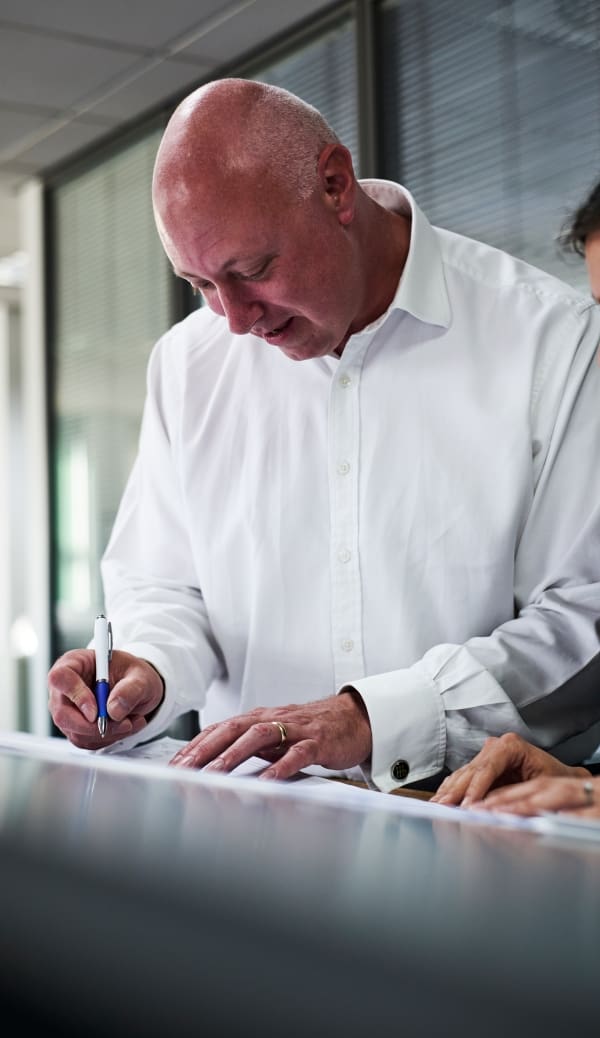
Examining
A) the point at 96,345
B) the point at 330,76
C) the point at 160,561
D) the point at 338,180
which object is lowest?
the point at 160,561

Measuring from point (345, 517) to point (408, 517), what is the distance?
9 cm

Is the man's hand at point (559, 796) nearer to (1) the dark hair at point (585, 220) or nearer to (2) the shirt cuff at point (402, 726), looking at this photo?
(2) the shirt cuff at point (402, 726)

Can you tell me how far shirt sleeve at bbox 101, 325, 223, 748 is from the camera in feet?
5.51

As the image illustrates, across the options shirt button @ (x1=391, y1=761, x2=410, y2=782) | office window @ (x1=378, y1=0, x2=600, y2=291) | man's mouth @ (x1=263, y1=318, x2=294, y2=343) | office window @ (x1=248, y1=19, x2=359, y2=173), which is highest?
office window @ (x1=248, y1=19, x2=359, y2=173)

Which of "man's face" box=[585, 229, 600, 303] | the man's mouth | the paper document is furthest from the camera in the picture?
the man's mouth

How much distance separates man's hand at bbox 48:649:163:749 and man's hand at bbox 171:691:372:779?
7.2 inches

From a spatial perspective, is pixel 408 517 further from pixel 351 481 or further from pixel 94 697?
pixel 94 697

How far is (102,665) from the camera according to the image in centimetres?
140

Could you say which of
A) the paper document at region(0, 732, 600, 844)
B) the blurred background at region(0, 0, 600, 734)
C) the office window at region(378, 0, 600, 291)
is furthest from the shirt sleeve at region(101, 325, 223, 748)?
the office window at region(378, 0, 600, 291)

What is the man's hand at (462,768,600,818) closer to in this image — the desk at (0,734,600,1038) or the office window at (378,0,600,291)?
the desk at (0,734,600,1038)

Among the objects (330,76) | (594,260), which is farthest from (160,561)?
(330,76)

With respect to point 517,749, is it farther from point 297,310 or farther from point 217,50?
point 217,50

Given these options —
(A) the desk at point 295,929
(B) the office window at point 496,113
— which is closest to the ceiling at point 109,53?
(B) the office window at point 496,113

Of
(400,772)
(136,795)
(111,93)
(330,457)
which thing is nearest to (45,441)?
(111,93)
